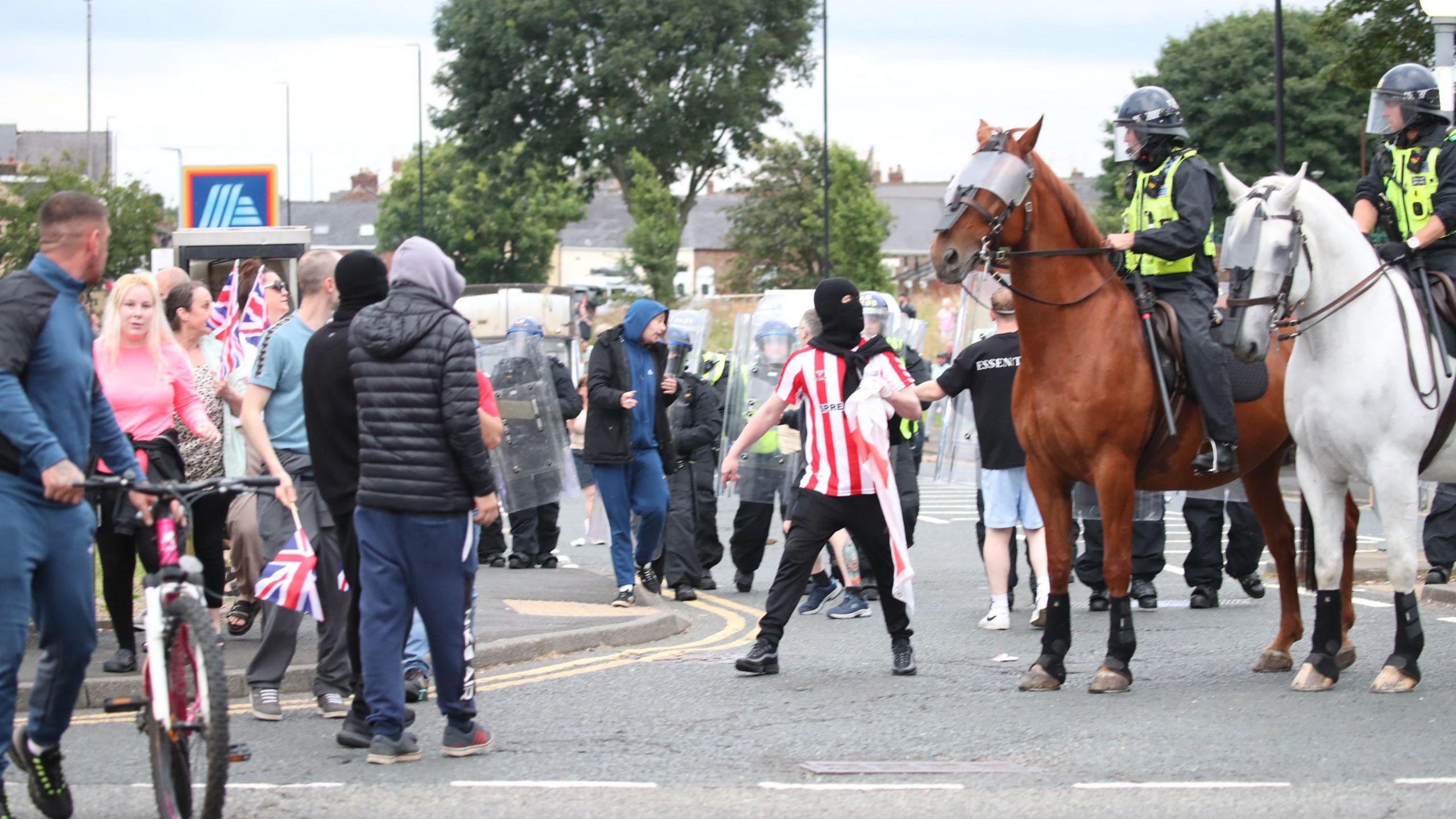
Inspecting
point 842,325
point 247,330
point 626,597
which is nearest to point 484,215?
point 626,597

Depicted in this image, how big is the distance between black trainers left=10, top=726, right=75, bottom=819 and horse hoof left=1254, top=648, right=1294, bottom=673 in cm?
584

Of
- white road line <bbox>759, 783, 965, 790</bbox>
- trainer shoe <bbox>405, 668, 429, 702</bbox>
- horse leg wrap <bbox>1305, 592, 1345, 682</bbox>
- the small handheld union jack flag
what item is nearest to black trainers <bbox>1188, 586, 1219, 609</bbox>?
horse leg wrap <bbox>1305, 592, 1345, 682</bbox>

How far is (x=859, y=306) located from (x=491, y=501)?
120 inches

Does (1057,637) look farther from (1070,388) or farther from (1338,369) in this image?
(1338,369)

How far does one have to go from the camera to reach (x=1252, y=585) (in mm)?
11836

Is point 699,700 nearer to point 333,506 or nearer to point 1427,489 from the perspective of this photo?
point 333,506

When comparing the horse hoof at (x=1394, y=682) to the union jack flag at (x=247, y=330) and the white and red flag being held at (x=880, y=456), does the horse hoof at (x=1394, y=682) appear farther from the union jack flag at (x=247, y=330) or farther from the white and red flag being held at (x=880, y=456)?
the union jack flag at (x=247, y=330)

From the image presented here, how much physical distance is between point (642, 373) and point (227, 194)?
6.93m

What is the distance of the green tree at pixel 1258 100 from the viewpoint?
51.2 m

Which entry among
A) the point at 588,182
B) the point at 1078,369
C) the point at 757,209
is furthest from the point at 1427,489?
the point at 757,209

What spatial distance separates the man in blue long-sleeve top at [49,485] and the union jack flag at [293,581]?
5.40 ft

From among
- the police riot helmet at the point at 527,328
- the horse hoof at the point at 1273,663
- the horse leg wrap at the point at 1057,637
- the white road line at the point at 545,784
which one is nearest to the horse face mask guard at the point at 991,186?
the horse leg wrap at the point at 1057,637

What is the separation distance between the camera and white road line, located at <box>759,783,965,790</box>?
19.9 feet

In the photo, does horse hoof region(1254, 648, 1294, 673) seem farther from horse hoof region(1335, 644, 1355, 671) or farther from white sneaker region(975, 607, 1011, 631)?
white sneaker region(975, 607, 1011, 631)
